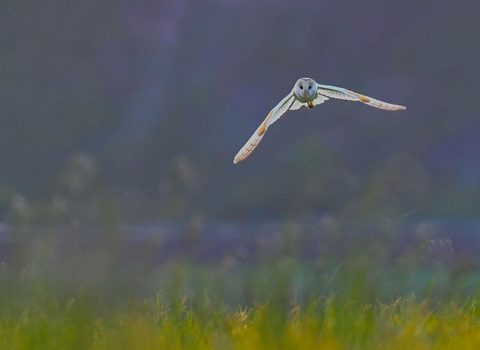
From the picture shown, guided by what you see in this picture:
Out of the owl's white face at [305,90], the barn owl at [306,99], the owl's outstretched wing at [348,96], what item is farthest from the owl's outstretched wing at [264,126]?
the owl's outstretched wing at [348,96]

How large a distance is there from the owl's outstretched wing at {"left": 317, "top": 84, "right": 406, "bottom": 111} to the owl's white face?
0.20 meters

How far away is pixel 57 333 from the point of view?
9.42 ft

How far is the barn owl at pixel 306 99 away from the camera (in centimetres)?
411

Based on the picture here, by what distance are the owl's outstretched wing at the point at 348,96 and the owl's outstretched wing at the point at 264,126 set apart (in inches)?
10.4

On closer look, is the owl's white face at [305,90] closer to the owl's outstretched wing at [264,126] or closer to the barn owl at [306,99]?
the barn owl at [306,99]

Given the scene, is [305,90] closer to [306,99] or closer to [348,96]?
[306,99]

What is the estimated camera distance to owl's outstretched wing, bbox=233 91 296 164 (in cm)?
391

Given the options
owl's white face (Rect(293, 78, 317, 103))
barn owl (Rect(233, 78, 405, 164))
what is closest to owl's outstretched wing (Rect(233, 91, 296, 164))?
barn owl (Rect(233, 78, 405, 164))

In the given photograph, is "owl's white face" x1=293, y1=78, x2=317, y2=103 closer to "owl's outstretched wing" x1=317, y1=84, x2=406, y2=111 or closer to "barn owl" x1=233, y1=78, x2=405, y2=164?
"barn owl" x1=233, y1=78, x2=405, y2=164

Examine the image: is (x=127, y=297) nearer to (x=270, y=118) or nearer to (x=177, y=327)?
(x=177, y=327)

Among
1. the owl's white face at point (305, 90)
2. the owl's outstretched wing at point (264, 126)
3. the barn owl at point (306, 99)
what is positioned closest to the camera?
the owl's outstretched wing at point (264, 126)

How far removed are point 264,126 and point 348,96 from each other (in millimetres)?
673

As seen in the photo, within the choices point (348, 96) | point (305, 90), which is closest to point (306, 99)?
point (305, 90)

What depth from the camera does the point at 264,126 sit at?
418cm
